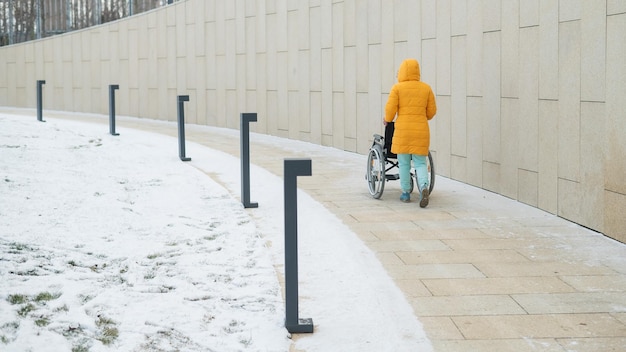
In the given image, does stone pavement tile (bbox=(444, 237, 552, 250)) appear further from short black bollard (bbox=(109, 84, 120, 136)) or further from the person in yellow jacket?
short black bollard (bbox=(109, 84, 120, 136))

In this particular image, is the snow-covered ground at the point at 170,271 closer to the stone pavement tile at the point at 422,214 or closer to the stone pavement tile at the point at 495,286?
the stone pavement tile at the point at 495,286

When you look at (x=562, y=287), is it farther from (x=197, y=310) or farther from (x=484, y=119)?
(x=484, y=119)

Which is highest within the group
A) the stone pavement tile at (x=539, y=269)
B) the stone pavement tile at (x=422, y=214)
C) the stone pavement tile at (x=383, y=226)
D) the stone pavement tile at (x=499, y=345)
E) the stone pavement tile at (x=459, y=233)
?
the stone pavement tile at (x=422, y=214)

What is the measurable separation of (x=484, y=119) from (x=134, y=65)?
47.9ft

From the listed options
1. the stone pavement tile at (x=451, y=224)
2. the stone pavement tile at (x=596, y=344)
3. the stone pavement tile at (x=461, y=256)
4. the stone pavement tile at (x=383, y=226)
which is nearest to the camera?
the stone pavement tile at (x=596, y=344)

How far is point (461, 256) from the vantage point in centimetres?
768

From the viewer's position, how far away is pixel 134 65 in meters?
24.2

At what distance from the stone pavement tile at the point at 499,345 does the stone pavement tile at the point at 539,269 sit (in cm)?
168

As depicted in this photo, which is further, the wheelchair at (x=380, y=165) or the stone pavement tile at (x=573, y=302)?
the wheelchair at (x=380, y=165)

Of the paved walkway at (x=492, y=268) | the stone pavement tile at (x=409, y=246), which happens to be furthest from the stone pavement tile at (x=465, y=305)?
the stone pavement tile at (x=409, y=246)

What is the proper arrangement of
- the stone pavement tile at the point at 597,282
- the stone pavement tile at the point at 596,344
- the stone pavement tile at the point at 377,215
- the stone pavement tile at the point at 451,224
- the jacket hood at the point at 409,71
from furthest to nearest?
the jacket hood at the point at 409,71 < the stone pavement tile at the point at 377,215 < the stone pavement tile at the point at 451,224 < the stone pavement tile at the point at 597,282 < the stone pavement tile at the point at 596,344

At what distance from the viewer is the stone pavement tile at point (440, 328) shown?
215 inches

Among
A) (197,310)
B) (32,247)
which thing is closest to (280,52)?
(32,247)

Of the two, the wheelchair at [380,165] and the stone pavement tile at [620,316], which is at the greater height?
the wheelchair at [380,165]
